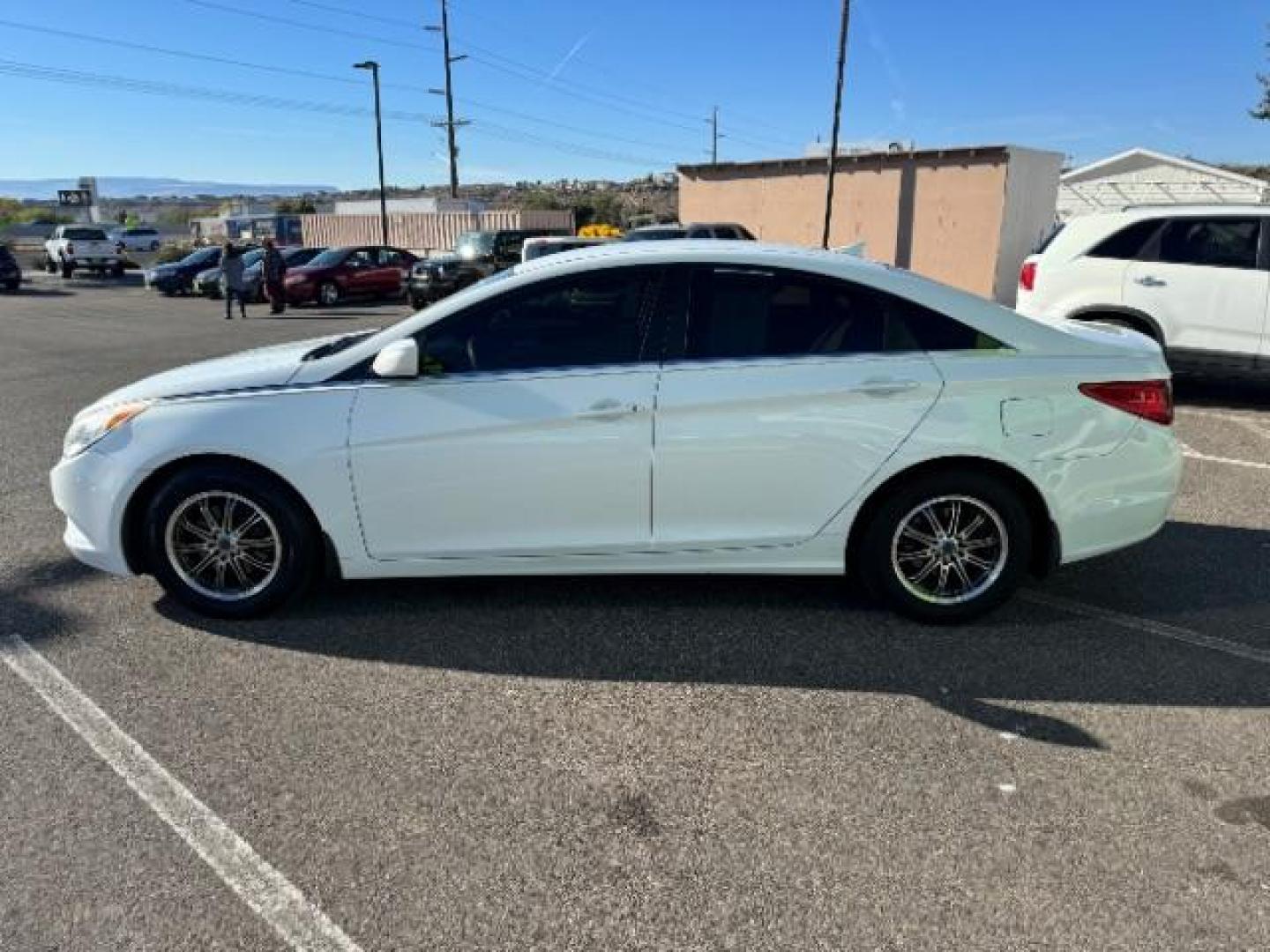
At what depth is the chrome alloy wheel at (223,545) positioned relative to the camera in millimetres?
3854

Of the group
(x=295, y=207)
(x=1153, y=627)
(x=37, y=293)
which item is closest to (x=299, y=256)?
(x=37, y=293)

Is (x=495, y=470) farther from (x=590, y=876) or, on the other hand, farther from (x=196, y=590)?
(x=590, y=876)

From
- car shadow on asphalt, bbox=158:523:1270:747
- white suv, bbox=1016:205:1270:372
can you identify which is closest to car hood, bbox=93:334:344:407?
car shadow on asphalt, bbox=158:523:1270:747

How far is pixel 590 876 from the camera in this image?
2.43 metres

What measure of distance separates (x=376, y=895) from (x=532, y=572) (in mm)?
1651

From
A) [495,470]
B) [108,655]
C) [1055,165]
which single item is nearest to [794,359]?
[495,470]

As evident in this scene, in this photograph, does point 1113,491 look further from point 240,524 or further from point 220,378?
point 220,378

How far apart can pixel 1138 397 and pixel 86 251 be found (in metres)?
38.2

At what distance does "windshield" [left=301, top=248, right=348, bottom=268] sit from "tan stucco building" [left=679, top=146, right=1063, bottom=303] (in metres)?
10.4

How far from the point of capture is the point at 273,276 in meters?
20.3

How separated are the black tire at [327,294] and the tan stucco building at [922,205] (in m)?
10.9

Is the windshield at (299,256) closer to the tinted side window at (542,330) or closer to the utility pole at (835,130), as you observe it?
the utility pole at (835,130)

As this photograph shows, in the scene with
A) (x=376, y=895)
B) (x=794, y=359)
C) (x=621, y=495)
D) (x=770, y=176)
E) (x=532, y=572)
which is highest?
A: (x=770, y=176)

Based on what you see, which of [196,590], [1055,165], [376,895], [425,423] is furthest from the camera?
[1055,165]
